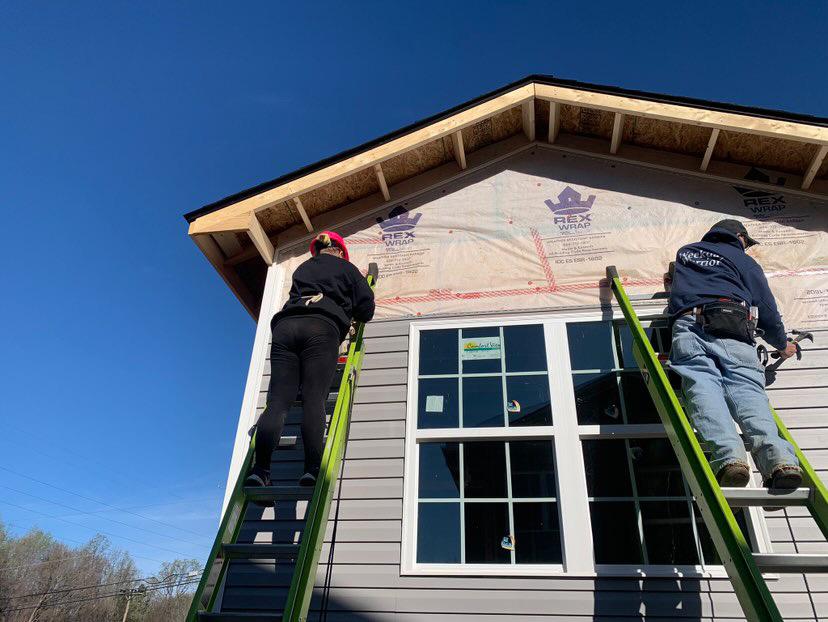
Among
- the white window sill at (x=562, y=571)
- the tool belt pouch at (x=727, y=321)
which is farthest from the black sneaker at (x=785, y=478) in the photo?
the white window sill at (x=562, y=571)

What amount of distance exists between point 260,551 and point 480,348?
8.40 ft

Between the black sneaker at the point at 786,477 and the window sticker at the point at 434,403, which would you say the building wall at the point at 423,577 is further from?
the black sneaker at the point at 786,477

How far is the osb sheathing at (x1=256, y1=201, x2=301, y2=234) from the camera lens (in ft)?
17.4

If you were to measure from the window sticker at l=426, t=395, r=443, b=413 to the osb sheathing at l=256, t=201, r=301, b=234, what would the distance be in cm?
248

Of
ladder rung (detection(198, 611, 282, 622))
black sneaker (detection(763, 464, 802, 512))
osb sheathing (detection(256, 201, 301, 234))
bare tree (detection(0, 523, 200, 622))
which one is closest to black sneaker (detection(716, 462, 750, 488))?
black sneaker (detection(763, 464, 802, 512))

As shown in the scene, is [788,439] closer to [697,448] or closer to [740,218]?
[697,448]

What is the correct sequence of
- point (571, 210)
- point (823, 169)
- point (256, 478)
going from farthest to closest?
1. point (571, 210)
2. point (823, 169)
3. point (256, 478)

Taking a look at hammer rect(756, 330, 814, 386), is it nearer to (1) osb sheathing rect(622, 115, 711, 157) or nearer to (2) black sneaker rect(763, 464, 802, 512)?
(2) black sneaker rect(763, 464, 802, 512)

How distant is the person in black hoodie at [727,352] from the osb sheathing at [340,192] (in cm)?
317

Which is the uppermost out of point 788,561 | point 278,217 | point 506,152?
point 506,152

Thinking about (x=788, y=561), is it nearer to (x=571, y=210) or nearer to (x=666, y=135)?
(x=571, y=210)

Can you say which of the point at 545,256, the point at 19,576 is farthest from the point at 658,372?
the point at 19,576

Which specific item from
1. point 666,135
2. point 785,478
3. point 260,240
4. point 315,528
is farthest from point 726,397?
point 260,240

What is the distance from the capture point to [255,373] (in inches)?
182
